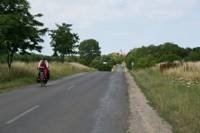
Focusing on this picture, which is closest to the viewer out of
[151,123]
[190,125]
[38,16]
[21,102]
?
[190,125]

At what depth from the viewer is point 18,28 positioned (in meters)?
33.0

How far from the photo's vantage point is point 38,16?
118ft

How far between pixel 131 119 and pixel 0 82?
756 inches

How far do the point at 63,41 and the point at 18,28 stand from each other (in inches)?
1420

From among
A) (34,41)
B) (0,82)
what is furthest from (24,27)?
(0,82)

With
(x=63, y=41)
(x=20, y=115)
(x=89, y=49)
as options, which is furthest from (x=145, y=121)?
(x=89, y=49)

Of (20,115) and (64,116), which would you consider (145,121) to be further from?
(20,115)

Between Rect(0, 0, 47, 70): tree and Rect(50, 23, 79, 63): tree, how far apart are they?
3258 centimetres

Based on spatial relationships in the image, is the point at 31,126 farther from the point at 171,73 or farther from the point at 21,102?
the point at 171,73

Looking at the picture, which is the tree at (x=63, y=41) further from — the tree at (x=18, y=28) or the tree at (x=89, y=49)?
the tree at (x=89, y=49)

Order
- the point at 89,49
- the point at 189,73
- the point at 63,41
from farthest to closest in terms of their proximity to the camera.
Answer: the point at 89,49, the point at 63,41, the point at 189,73

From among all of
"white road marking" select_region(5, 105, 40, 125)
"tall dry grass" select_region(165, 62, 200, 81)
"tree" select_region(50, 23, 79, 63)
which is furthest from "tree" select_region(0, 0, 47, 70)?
"tree" select_region(50, 23, 79, 63)

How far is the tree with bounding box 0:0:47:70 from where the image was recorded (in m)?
30.6

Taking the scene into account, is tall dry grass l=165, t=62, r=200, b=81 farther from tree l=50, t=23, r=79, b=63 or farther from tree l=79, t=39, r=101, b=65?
tree l=79, t=39, r=101, b=65
